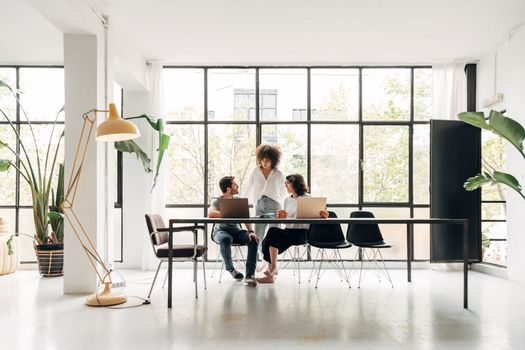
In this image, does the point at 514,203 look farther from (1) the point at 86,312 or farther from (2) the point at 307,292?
(1) the point at 86,312

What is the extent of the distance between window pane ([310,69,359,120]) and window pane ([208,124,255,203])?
43.7 inches

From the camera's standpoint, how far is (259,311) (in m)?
4.33

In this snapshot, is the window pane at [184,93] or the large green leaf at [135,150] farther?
the window pane at [184,93]

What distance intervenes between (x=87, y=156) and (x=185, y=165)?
244cm

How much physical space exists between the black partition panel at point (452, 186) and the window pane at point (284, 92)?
79.1 inches

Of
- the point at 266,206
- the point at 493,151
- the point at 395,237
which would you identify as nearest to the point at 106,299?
the point at 266,206

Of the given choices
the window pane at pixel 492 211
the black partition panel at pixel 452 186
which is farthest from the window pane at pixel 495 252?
the black partition panel at pixel 452 186

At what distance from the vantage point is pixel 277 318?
13.4 ft

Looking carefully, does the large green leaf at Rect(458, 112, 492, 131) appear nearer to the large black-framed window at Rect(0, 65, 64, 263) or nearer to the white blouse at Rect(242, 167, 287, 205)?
the white blouse at Rect(242, 167, 287, 205)

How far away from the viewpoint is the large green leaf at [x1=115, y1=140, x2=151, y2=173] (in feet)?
21.4

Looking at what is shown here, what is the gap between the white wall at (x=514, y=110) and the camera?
595cm

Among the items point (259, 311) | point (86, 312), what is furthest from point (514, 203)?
point (86, 312)

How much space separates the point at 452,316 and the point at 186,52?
4.92 meters

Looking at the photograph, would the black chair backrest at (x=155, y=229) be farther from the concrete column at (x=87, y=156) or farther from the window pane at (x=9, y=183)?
the window pane at (x=9, y=183)
